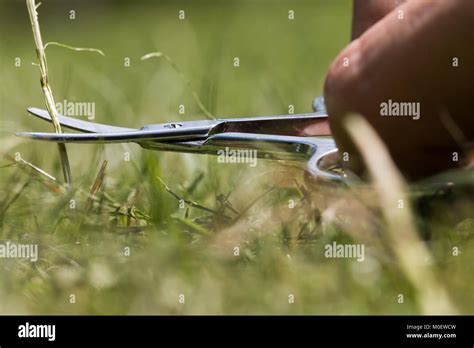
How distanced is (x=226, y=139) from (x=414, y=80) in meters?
0.24

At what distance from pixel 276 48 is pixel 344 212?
1799 millimetres

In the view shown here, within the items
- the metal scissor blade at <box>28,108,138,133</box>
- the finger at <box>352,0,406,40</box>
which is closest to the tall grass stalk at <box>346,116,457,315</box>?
the finger at <box>352,0,406,40</box>

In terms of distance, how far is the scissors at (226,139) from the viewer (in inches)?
36.3

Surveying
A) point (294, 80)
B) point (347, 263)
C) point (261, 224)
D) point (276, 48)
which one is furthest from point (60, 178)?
point (276, 48)

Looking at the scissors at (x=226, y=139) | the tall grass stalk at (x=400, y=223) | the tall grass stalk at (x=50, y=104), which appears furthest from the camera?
the tall grass stalk at (x=50, y=104)

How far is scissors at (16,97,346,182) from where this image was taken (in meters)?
0.92

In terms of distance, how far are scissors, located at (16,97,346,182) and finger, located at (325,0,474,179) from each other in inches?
2.6

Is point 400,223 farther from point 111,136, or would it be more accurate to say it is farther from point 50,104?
point 50,104

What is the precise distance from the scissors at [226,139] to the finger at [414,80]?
66 mm

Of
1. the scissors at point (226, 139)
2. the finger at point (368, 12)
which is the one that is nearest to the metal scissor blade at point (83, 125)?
the scissors at point (226, 139)

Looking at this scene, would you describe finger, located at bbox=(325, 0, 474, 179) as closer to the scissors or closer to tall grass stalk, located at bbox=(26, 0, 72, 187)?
the scissors

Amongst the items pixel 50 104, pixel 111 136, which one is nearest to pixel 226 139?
pixel 111 136
